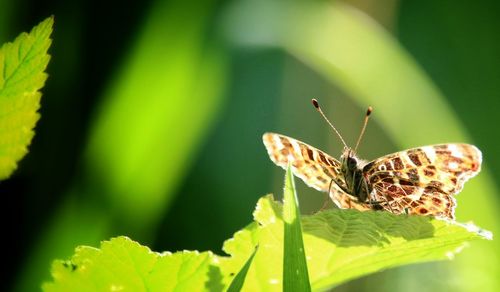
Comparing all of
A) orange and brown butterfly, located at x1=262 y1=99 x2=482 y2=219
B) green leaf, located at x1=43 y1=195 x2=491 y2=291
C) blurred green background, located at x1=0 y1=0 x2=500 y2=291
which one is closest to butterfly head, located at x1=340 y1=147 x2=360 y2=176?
orange and brown butterfly, located at x1=262 y1=99 x2=482 y2=219

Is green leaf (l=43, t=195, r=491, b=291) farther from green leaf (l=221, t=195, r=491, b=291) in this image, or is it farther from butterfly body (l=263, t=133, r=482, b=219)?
butterfly body (l=263, t=133, r=482, b=219)

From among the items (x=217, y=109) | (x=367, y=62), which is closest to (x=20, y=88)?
(x=367, y=62)

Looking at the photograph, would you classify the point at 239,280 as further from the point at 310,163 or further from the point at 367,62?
the point at 367,62

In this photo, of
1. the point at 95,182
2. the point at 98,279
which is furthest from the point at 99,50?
the point at 98,279

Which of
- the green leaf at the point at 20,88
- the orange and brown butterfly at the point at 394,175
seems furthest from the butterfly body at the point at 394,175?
the green leaf at the point at 20,88

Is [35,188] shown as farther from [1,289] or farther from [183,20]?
[183,20]

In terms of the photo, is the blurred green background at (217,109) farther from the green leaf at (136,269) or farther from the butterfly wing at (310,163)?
the green leaf at (136,269)
